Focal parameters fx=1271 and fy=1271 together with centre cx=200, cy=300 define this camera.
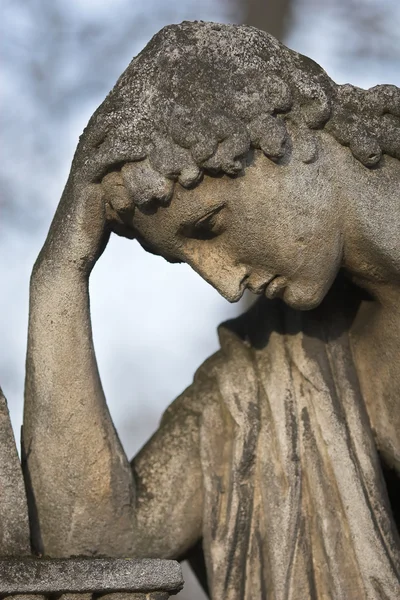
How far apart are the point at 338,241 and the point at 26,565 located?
703 millimetres

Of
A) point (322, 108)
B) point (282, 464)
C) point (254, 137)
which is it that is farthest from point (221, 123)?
point (282, 464)

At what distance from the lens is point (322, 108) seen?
78.0 inches

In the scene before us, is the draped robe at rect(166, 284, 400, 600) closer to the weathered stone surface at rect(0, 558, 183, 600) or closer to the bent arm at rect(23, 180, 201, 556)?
the bent arm at rect(23, 180, 201, 556)

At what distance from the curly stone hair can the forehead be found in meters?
0.02

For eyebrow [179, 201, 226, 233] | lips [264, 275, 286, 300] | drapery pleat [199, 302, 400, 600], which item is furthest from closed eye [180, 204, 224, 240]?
drapery pleat [199, 302, 400, 600]

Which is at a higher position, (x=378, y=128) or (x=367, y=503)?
(x=378, y=128)

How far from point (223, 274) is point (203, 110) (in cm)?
28

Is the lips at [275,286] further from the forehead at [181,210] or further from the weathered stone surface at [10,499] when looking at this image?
the weathered stone surface at [10,499]

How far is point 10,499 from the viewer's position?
6.49 feet

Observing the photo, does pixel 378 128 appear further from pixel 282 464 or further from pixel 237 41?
pixel 282 464

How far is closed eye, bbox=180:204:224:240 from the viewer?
6.48 feet

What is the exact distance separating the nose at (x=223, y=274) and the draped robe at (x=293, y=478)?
0.28 meters

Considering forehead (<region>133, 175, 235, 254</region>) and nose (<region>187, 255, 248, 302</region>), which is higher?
forehead (<region>133, 175, 235, 254</region>)

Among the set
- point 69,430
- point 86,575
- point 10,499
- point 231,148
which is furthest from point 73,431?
point 231,148
